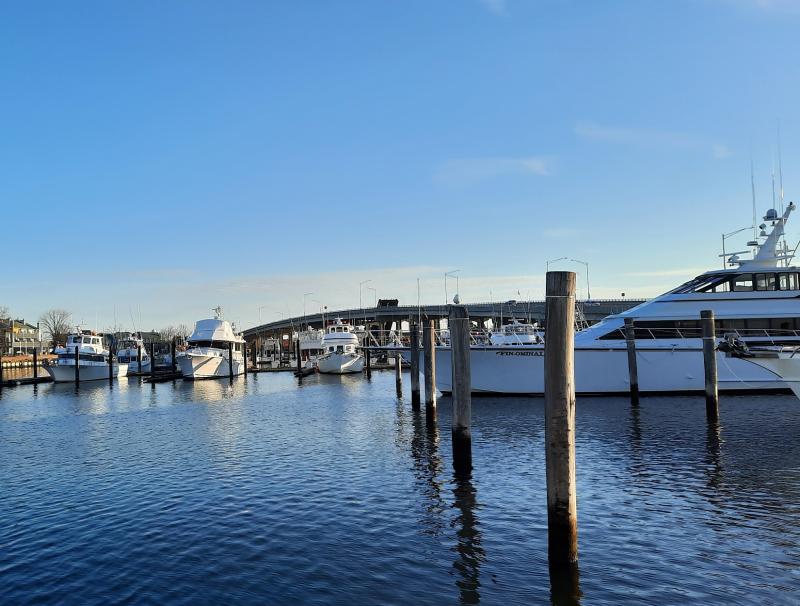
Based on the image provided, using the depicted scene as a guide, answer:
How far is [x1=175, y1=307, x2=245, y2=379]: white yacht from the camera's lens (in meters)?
64.7

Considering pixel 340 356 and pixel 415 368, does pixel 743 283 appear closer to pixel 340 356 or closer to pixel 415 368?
pixel 415 368

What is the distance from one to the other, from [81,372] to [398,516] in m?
63.4

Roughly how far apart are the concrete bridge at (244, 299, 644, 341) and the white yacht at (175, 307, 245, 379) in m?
19.0

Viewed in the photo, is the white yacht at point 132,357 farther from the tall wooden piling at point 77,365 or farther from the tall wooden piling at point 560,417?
the tall wooden piling at point 560,417

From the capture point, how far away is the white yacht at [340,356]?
70.7m

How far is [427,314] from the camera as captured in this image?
94625 millimetres

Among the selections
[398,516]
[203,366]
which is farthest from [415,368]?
[203,366]

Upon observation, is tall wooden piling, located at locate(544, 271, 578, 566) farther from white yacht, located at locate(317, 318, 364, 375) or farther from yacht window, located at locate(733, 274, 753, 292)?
white yacht, located at locate(317, 318, 364, 375)

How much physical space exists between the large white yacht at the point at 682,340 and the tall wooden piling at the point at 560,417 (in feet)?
76.0

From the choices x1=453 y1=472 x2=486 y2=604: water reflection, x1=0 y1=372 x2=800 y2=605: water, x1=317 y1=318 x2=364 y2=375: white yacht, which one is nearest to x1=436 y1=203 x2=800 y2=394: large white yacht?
x1=0 y1=372 x2=800 y2=605: water

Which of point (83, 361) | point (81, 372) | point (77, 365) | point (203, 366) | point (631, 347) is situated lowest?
point (81, 372)

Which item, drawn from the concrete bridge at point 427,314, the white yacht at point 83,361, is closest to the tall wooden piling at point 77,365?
the white yacht at point 83,361

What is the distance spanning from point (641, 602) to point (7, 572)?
10.4 m

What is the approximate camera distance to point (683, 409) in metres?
27.2
